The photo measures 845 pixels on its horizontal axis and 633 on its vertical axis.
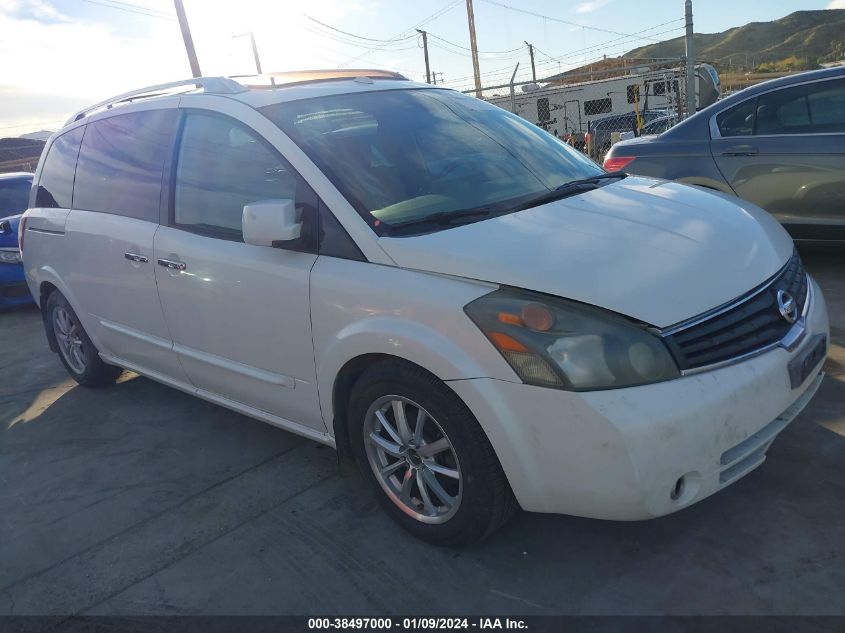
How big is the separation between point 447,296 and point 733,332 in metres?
0.95

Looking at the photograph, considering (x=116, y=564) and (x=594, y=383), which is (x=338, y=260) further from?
(x=116, y=564)

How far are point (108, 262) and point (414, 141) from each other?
190cm

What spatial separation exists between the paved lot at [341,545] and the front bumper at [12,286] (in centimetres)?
472

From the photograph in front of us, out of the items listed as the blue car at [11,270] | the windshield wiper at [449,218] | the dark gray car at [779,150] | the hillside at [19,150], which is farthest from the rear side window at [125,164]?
the hillside at [19,150]

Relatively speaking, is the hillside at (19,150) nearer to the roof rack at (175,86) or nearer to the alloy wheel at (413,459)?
the roof rack at (175,86)

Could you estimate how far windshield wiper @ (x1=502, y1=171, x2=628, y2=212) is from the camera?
9.48 feet

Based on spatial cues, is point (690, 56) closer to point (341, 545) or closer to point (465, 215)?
point (465, 215)

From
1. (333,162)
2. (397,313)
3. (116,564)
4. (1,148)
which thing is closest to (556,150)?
(333,162)

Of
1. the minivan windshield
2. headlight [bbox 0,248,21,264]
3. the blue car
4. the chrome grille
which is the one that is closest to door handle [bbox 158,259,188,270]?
the minivan windshield

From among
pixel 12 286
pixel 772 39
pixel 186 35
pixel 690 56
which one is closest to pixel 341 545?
pixel 12 286

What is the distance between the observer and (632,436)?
2.07 m

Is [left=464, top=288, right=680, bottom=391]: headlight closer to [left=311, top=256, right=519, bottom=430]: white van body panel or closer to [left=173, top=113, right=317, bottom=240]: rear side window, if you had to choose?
[left=311, top=256, right=519, bottom=430]: white van body panel

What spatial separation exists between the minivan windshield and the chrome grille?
921 mm

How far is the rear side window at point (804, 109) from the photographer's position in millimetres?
5213
